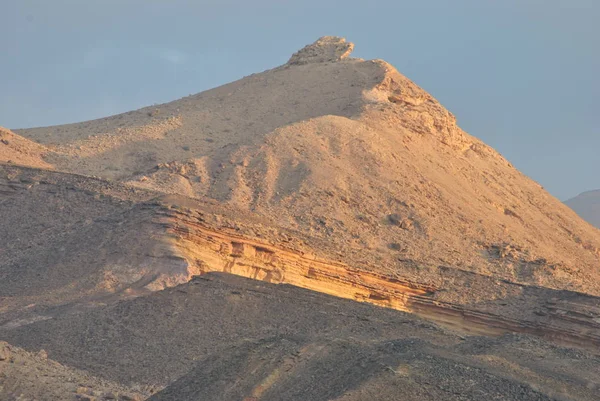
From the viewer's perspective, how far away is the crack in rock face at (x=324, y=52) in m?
57.3

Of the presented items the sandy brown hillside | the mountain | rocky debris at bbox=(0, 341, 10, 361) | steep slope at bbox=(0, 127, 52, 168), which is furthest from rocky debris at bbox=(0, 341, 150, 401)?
steep slope at bbox=(0, 127, 52, 168)

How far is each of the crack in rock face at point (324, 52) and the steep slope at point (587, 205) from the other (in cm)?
6557

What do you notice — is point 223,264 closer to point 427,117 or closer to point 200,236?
point 200,236

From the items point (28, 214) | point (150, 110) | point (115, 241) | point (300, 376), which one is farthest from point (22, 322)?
point (150, 110)

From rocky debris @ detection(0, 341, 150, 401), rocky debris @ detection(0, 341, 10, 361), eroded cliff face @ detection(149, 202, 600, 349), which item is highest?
eroded cliff face @ detection(149, 202, 600, 349)

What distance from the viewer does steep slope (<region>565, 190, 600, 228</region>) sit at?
12156 centimetres

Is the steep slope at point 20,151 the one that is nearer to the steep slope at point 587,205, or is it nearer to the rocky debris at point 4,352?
the rocky debris at point 4,352

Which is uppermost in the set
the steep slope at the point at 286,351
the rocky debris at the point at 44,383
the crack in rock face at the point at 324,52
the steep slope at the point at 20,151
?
the crack in rock face at the point at 324,52

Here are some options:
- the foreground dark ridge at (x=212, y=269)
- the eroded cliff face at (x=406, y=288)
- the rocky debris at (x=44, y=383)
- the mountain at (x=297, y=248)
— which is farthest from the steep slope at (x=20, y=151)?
the rocky debris at (x=44, y=383)

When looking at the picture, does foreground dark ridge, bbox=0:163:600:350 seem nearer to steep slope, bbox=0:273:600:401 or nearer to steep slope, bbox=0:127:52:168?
steep slope, bbox=0:273:600:401

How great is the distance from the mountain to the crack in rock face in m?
0.25

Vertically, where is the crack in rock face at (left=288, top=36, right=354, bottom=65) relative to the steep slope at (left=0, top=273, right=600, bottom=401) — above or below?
above

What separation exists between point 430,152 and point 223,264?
2068 cm

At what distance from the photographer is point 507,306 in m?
30.3
